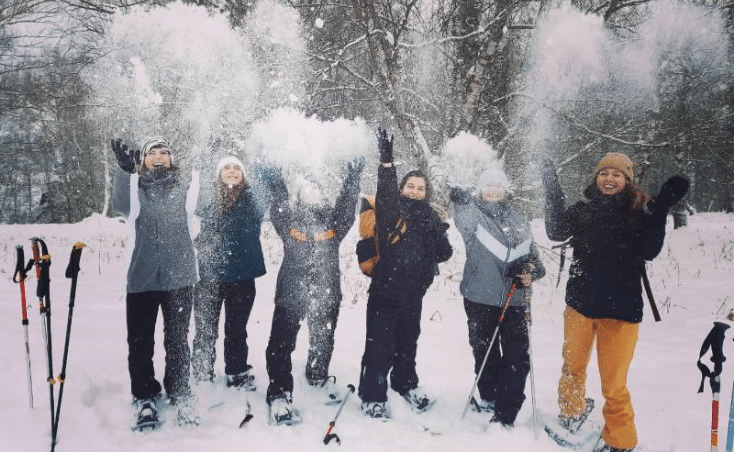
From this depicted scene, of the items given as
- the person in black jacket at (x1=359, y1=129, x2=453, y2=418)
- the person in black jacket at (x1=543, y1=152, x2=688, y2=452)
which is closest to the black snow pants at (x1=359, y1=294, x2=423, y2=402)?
the person in black jacket at (x1=359, y1=129, x2=453, y2=418)

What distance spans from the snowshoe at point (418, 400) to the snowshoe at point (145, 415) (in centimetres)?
183

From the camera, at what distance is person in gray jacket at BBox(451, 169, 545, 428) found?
3250mm

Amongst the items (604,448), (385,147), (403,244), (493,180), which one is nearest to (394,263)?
(403,244)

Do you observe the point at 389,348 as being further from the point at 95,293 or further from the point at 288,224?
the point at 95,293

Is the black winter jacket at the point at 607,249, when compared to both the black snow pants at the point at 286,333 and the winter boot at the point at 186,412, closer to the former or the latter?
the black snow pants at the point at 286,333

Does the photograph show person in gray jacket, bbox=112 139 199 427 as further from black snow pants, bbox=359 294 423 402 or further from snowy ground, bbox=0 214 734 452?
black snow pants, bbox=359 294 423 402

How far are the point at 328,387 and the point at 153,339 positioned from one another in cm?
141

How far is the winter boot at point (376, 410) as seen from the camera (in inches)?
132

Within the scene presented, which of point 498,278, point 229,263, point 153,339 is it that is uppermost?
point 229,263

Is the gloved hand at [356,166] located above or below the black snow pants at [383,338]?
above

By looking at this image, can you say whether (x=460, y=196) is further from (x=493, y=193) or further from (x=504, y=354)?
(x=504, y=354)

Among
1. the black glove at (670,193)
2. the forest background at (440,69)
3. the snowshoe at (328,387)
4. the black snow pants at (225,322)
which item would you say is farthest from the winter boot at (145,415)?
the forest background at (440,69)

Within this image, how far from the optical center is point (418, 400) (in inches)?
140

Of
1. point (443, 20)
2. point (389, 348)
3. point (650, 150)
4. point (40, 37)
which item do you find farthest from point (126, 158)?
point (40, 37)
